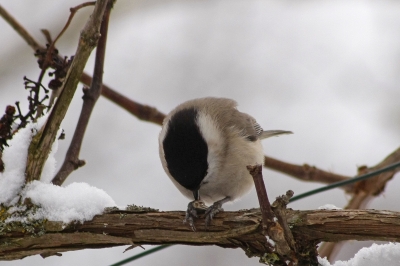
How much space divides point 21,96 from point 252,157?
2.51 meters

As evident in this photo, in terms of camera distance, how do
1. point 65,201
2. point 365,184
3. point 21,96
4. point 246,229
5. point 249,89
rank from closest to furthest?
point 246,229
point 65,201
point 365,184
point 21,96
point 249,89

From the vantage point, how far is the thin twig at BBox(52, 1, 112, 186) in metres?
1.69

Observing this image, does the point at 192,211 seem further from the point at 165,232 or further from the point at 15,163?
the point at 15,163

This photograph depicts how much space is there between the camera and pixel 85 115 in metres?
1.74

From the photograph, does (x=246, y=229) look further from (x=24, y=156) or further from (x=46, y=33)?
(x=46, y=33)

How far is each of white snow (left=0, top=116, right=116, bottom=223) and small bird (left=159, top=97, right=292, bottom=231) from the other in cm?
33

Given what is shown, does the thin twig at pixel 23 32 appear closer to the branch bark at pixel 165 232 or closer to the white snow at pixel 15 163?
the white snow at pixel 15 163

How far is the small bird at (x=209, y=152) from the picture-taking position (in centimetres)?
182

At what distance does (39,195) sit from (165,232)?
432 millimetres

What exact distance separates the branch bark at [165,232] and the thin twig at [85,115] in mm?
276

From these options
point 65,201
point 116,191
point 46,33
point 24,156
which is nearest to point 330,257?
point 65,201

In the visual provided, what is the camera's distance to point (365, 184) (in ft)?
7.41

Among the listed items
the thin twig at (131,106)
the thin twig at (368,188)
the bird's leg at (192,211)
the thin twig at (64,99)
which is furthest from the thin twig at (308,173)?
the thin twig at (64,99)

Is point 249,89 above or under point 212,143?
above
